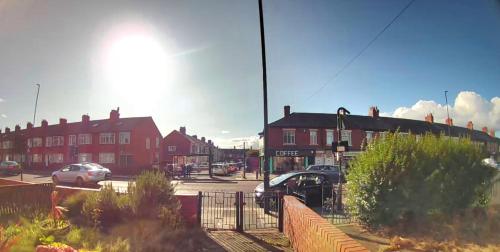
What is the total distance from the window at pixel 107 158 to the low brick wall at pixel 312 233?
40.2 m

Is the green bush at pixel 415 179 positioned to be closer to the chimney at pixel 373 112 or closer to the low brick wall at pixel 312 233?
the low brick wall at pixel 312 233

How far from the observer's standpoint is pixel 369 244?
5.74 meters

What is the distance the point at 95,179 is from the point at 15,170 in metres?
21.1

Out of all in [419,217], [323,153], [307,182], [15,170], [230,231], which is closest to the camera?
[419,217]

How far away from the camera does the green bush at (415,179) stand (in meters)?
6.61

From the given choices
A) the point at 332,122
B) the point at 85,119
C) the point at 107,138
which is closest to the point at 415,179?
the point at 332,122

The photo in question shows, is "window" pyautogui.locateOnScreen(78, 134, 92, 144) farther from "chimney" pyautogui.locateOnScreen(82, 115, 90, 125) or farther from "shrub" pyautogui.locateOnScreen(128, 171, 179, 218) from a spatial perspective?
"shrub" pyautogui.locateOnScreen(128, 171, 179, 218)

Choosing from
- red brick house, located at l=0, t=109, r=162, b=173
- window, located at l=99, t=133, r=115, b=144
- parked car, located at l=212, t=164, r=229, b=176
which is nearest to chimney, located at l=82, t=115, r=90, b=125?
red brick house, located at l=0, t=109, r=162, b=173

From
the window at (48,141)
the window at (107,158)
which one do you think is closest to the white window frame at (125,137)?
the window at (107,158)

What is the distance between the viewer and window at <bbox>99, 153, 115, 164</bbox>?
4244cm

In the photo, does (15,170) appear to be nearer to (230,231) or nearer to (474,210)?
(230,231)

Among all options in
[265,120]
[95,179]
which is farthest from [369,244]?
[95,179]

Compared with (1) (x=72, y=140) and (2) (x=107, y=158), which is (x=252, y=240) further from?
(1) (x=72, y=140)

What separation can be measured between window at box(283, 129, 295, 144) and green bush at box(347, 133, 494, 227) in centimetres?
2910
